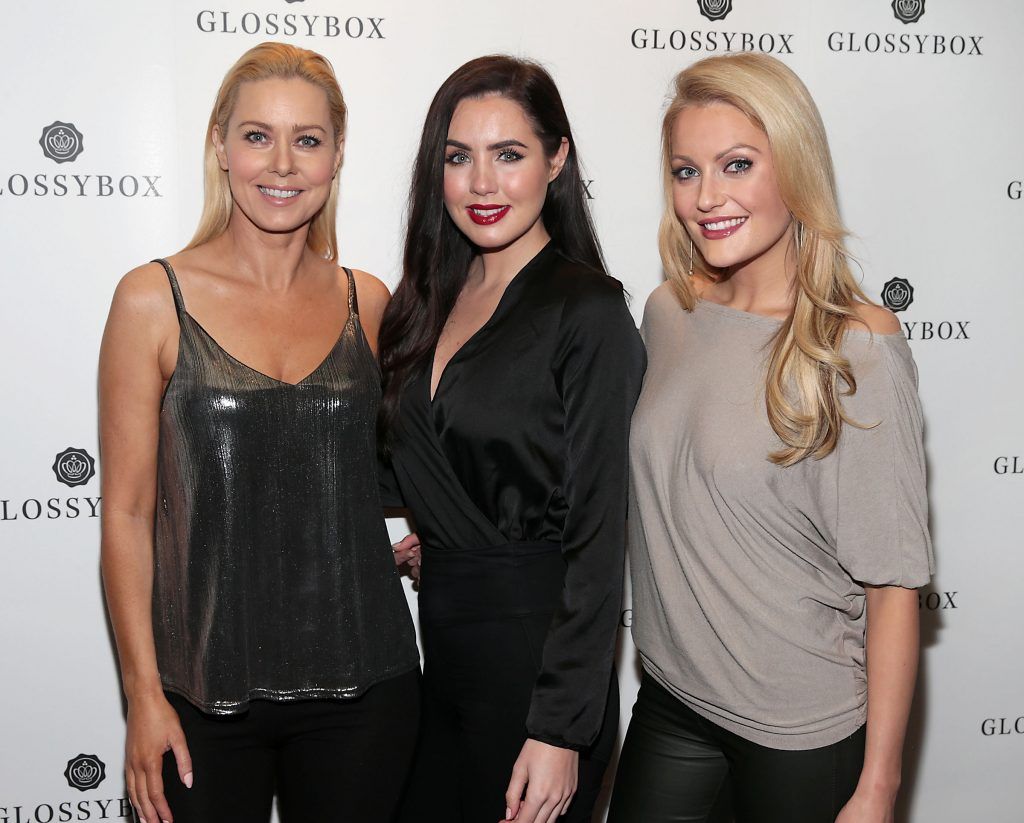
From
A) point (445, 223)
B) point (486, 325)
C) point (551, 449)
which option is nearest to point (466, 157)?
point (445, 223)

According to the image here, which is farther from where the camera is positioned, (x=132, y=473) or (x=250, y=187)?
(x=250, y=187)

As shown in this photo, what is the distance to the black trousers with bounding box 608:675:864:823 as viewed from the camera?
1702mm

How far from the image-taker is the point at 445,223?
2127 mm

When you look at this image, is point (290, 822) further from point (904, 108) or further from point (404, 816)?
point (904, 108)

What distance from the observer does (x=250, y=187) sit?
6.45 ft

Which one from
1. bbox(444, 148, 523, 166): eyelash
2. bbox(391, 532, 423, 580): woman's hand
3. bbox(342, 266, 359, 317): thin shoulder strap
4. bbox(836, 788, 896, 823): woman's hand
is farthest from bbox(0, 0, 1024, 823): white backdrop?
bbox(836, 788, 896, 823): woman's hand

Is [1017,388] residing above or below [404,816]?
above

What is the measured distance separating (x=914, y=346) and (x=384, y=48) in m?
1.75

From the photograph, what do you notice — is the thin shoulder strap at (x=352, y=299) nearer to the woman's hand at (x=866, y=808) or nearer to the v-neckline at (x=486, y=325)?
the v-neckline at (x=486, y=325)

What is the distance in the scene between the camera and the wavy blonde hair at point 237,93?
1979mm

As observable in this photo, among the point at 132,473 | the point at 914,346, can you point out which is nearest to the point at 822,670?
the point at 132,473

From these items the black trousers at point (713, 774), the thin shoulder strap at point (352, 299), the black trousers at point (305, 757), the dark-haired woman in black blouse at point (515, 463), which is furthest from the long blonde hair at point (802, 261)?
the black trousers at point (305, 757)

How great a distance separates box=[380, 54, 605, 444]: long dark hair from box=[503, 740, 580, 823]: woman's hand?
0.67 meters

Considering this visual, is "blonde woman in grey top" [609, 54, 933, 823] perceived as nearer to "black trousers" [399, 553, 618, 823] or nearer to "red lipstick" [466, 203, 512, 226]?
"black trousers" [399, 553, 618, 823]
